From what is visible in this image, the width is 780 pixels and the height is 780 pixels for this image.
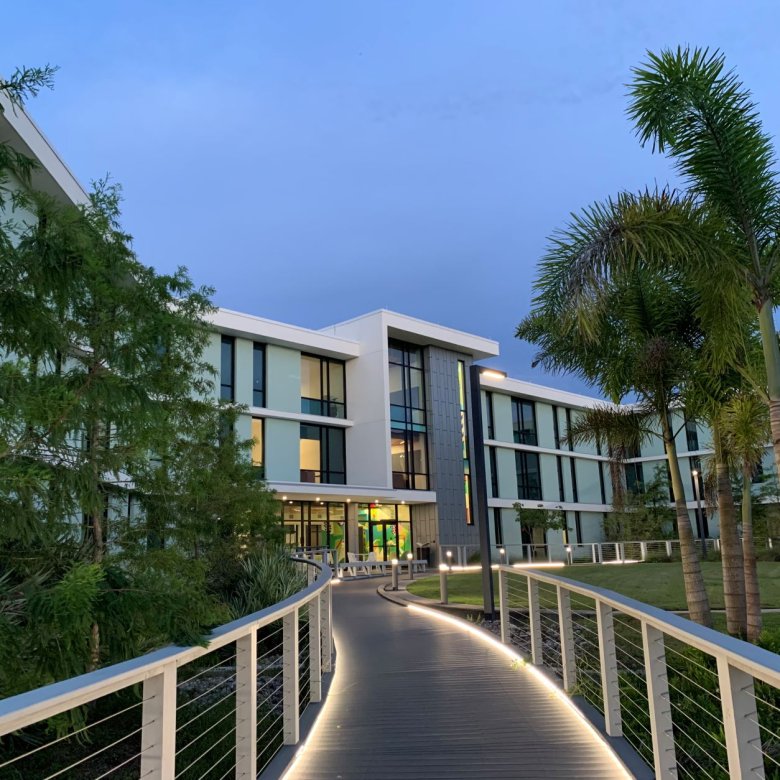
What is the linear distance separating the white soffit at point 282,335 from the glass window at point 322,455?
11.1 ft

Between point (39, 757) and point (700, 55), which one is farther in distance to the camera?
point (700, 55)

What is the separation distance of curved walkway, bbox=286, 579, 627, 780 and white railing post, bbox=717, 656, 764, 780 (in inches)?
67.5

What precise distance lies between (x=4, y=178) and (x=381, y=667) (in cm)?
588

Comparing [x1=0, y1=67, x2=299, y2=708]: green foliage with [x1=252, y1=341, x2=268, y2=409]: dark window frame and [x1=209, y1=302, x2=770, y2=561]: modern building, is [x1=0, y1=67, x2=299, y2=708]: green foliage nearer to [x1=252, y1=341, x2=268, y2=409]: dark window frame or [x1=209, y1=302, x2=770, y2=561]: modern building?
[x1=209, y1=302, x2=770, y2=561]: modern building

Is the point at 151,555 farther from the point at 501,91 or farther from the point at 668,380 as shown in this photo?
the point at 501,91

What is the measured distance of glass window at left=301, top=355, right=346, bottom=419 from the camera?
107 feet

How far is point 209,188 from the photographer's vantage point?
528ft

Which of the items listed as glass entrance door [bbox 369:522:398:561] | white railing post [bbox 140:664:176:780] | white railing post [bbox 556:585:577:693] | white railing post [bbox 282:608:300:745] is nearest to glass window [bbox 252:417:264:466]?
glass entrance door [bbox 369:522:398:561]

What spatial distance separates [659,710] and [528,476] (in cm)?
3960

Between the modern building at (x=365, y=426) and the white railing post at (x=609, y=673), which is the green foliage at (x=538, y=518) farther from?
the white railing post at (x=609, y=673)

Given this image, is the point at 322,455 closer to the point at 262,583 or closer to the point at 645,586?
the point at 645,586

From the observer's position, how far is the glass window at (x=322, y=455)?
32.0 meters

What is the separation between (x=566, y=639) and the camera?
6.05 metres

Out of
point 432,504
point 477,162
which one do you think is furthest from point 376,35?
point 432,504
